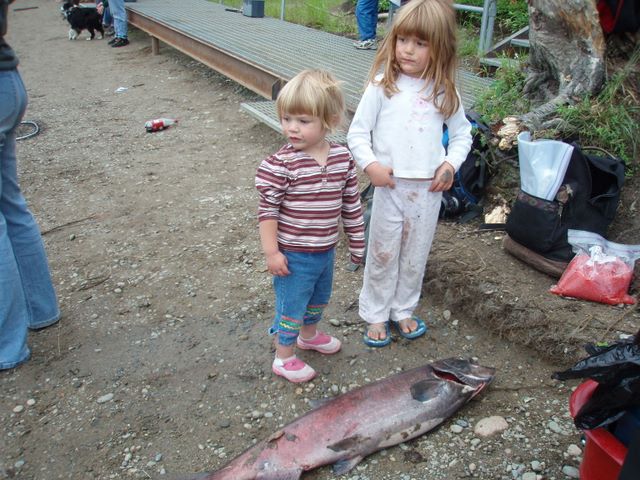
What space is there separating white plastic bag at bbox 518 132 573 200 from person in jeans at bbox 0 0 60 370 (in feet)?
8.98

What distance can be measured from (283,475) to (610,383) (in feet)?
4.13

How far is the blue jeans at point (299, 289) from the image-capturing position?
264cm

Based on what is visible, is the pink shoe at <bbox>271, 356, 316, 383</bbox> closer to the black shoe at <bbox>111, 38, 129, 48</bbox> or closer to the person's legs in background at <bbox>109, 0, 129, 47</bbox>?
the person's legs in background at <bbox>109, 0, 129, 47</bbox>

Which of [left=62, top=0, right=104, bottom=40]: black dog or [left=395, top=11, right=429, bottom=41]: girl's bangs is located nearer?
[left=395, top=11, right=429, bottom=41]: girl's bangs

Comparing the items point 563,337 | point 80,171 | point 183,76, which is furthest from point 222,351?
point 183,76

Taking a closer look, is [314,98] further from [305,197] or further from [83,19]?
[83,19]

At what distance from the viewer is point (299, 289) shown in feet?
8.82

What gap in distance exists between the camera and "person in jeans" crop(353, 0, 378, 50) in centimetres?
797

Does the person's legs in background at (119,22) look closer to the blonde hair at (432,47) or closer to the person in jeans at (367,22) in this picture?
the person in jeans at (367,22)

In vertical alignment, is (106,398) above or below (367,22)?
below

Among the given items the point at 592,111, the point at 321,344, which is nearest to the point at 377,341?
the point at 321,344

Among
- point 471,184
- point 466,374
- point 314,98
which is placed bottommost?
point 466,374

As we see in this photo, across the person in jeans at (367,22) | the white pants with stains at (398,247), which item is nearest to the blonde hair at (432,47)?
the white pants with stains at (398,247)

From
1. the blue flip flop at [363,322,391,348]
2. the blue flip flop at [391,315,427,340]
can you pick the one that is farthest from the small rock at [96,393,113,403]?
the blue flip flop at [391,315,427,340]
